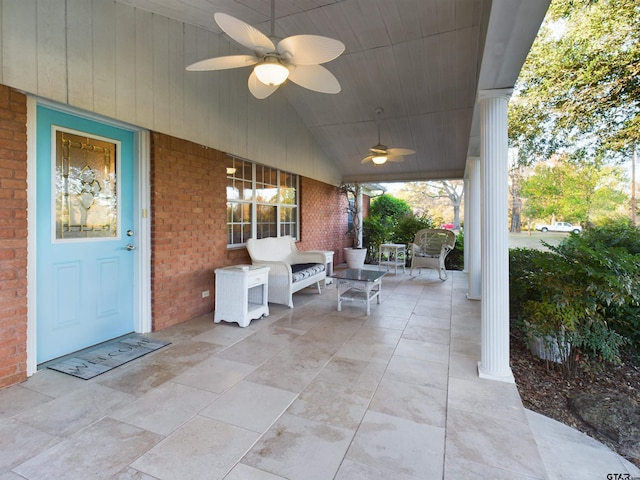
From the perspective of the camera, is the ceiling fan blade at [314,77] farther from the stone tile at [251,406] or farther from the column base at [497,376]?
the column base at [497,376]

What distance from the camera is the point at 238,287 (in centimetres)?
377

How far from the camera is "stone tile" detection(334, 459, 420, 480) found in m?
1.51

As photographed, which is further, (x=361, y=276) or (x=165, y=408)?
(x=361, y=276)

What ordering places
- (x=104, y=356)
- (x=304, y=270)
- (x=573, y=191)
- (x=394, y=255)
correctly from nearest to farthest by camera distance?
(x=104, y=356)
(x=304, y=270)
(x=573, y=191)
(x=394, y=255)

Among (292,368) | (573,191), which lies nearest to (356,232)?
(573,191)

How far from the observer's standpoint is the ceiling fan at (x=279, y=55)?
219 cm

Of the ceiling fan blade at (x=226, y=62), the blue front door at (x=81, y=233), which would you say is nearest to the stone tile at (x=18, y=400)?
the blue front door at (x=81, y=233)

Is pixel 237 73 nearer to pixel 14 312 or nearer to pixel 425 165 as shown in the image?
pixel 14 312

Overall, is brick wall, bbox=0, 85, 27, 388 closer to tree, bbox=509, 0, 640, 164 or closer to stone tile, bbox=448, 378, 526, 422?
stone tile, bbox=448, 378, 526, 422

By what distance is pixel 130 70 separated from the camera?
3133 millimetres

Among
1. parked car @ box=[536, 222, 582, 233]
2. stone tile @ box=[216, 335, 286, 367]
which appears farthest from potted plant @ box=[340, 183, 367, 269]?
stone tile @ box=[216, 335, 286, 367]

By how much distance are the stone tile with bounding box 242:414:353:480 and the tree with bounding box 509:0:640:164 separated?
5.75 metres

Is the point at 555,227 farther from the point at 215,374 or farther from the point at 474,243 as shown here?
the point at 215,374

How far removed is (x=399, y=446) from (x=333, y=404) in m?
0.53
